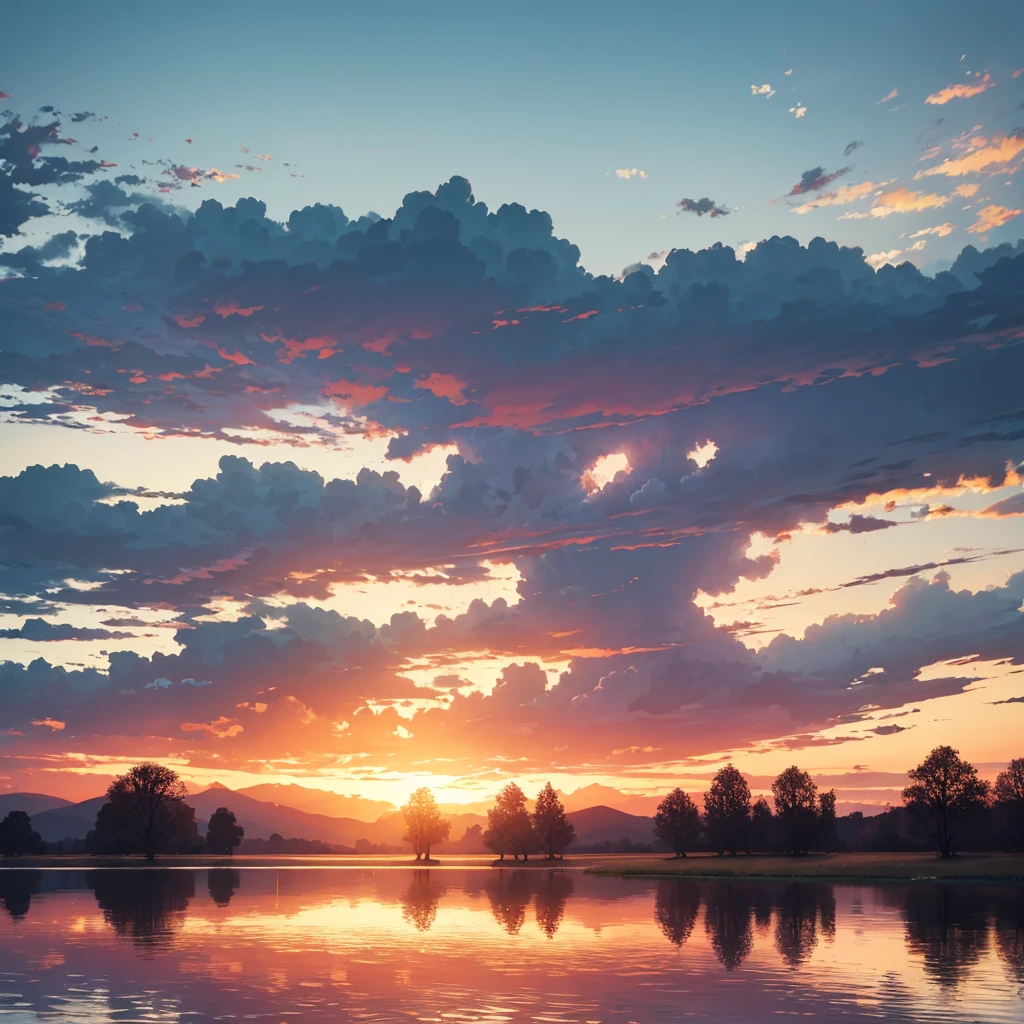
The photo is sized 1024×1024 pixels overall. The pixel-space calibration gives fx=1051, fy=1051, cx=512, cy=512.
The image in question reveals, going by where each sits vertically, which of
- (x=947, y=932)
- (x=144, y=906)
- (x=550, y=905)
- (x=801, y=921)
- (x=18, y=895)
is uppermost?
(x=947, y=932)

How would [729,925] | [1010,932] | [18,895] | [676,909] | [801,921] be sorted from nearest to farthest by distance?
[1010,932], [729,925], [801,921], [676,909], [18,895]

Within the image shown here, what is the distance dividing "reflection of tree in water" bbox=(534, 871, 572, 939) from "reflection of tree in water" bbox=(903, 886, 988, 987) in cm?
2538

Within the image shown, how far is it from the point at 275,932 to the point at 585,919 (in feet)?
89.9

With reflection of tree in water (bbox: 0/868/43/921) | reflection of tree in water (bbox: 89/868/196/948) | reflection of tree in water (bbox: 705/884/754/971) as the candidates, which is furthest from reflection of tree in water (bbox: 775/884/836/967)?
reflection of tree in water (bbox: 0/868/43/921)

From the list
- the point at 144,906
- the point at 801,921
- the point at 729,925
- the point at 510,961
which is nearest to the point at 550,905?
the point at 801,921

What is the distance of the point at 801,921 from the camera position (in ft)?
283

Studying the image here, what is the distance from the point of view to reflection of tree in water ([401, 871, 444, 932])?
8740 centimetres

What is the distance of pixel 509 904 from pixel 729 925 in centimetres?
3635

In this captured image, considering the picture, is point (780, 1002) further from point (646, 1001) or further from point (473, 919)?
point (473, 919)

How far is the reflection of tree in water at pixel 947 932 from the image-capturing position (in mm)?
54688

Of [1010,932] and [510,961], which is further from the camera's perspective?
[1010,932]

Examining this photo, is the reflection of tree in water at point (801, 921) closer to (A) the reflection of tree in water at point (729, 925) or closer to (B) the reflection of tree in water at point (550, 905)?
(A) the reflection of tree in water at point (729, 925)

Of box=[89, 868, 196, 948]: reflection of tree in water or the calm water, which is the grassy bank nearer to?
the calm water

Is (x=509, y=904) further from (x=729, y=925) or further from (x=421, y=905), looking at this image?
(x=729, y=925)
